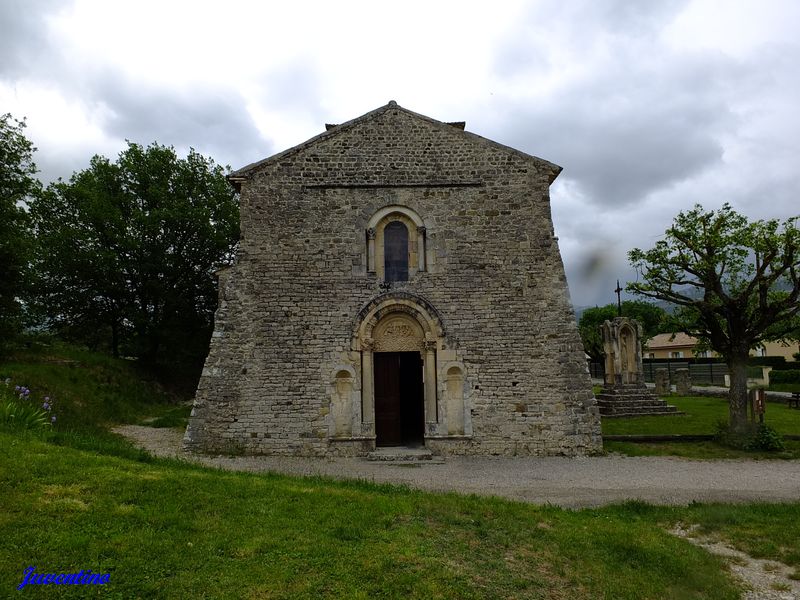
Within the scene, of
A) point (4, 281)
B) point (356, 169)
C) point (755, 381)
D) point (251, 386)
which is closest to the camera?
point (251, 386)

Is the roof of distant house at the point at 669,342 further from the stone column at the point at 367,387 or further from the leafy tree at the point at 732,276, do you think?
the stone column at the point at 367,387

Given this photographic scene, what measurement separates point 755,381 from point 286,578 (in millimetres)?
36160

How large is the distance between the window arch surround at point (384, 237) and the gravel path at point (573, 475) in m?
5.27

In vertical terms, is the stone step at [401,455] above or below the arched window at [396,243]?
below

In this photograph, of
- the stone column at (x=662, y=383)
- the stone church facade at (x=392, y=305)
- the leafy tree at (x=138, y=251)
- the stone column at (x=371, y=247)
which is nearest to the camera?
the stone church facade at (x=392, y=305)

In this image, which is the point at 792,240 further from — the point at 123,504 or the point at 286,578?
the point at 123,504

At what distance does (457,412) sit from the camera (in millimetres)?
13914

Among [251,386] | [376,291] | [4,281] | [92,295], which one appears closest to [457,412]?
[376,291]

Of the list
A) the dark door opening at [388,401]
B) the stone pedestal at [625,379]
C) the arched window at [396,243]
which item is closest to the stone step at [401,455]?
the dark door opening at [388,401]

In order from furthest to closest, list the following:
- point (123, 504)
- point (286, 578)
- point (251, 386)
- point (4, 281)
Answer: point (4, 281) → point (251, 386) → point (123, 504) → point (286, 578)

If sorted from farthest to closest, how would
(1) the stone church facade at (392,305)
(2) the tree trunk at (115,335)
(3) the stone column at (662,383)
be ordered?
(3) the stone column at (662,383), (2) the tree trunk at (115,335), (1) the stone church facade at (392,305)

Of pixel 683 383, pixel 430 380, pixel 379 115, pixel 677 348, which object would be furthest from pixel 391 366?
pixel 677 348

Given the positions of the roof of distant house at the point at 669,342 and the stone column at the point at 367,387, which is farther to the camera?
the roof of distant house at the point at 669,342

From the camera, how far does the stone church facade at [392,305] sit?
532 inches
